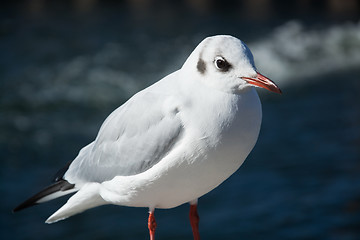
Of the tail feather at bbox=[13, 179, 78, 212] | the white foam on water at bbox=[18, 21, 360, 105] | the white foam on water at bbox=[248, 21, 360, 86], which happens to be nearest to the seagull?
the tail feather at bbox=[13, 179, 78, 212]

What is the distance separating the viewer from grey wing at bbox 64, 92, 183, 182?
2283 mm

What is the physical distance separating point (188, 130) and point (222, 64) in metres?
0.26

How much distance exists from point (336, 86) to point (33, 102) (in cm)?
565

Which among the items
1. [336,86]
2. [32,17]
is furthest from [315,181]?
[32,17]

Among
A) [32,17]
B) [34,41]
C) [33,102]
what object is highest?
[32,17]

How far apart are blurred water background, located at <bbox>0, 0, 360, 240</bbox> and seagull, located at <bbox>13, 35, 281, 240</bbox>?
4.74m

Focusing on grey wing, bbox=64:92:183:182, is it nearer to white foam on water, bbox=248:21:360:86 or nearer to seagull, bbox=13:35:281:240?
seagull, bbox=13:35:281:240

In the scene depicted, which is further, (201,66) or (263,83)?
(201,66)

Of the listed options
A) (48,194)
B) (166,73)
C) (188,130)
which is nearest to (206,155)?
(188,130)

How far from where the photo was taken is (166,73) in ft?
42.2

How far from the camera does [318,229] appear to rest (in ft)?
24.2

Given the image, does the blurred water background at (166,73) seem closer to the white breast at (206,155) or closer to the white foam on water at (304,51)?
the white foam on water at (304,51)

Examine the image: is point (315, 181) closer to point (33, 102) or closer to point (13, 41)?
point (33, 102)

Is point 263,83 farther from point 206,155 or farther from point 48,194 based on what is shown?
point 48,194
